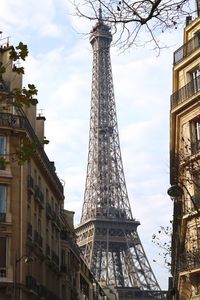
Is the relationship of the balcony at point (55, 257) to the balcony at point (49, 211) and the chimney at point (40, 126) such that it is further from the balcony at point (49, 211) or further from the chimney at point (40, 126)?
the chimney at point (40, 126)

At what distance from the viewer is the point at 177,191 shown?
20422 mm

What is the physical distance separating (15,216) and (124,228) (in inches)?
3414

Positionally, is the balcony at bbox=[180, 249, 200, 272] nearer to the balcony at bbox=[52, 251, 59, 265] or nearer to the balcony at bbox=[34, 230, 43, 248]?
the balcony at bbox=[34, 230, 43, 248]

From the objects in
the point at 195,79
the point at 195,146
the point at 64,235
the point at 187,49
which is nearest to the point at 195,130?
the point at 195,146

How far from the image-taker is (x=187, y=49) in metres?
35.4

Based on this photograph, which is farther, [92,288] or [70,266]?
[92,288]

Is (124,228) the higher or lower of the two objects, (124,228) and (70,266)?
the higher

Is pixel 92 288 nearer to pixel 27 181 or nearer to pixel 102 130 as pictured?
pixel 27 181

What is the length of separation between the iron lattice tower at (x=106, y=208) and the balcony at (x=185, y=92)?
75865 millimetres

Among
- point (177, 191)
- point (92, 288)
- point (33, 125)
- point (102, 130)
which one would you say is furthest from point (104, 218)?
point (177, 191)

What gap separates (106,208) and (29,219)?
300 ft

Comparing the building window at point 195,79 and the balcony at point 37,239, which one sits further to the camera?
the balcony at point 37,239

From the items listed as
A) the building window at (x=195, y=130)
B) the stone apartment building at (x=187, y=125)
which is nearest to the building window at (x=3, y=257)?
the stone apartment building at (x=187, y=125)

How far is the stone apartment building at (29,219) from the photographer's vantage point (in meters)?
37.4
